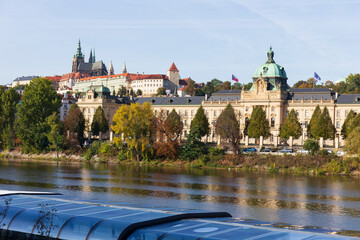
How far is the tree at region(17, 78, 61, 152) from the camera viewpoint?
104188mm

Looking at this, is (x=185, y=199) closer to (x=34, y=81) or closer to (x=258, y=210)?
(x=258, y=210)

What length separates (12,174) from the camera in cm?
6762

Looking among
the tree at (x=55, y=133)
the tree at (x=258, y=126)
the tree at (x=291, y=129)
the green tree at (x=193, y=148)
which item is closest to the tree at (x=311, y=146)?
the tree at (x=291, y=129)

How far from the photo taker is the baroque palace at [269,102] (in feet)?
382

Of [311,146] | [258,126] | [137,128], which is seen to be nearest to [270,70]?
[258,126]

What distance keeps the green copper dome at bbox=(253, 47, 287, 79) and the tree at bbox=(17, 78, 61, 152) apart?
164ft

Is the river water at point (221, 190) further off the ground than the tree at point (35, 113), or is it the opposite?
the tree at point (35, 113)

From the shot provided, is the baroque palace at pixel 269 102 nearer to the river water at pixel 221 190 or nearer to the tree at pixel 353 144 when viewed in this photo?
the tree at pixel 353 144

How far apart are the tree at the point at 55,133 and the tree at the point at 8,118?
9.84 m

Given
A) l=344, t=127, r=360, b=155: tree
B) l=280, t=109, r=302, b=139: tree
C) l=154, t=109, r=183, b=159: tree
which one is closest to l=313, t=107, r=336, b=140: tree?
l=280, t=109, r=302, b=139: tree

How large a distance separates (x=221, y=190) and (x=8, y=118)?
68934 millimetres

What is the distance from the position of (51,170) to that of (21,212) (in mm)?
54880

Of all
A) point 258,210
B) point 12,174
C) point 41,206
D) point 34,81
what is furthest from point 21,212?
point 34,81

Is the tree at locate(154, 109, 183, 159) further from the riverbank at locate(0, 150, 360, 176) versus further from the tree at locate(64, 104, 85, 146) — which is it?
the tree at locate(64, 104, 85, 146)
